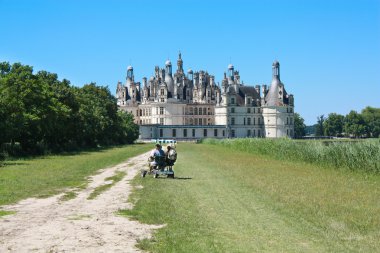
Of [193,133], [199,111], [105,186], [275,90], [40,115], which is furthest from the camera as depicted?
[199,111]

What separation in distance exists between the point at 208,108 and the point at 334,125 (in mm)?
50302

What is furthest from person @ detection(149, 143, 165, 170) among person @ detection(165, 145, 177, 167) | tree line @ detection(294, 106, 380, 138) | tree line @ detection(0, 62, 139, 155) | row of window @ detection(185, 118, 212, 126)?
tree line @ detection(294, 106, 380, 138)

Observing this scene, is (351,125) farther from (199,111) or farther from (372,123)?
(199,111)

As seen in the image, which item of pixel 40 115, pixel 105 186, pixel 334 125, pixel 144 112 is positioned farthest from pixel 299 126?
pixel 105 186

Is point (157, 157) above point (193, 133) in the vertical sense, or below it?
below

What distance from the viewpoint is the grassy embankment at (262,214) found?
10469mm

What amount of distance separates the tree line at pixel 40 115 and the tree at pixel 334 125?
126779 mm

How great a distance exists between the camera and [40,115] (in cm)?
4769

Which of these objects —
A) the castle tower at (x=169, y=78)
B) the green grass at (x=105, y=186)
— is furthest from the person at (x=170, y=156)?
the castle tower at (x=169, y=78)

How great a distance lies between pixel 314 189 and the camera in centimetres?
1966

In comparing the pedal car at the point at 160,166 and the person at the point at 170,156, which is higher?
the person at the point at 170,156

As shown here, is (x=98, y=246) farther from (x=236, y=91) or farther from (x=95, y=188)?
(x=236, y=91)

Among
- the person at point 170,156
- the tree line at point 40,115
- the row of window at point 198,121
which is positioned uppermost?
the row of window at point 198,121

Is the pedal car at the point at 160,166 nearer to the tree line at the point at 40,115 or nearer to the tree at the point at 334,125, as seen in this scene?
the tree line at the point at 40,115
